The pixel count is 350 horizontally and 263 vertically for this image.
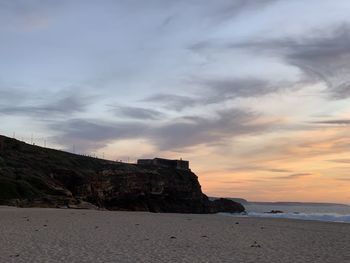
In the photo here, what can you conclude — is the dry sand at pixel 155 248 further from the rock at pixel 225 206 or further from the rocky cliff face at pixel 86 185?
the rock at pixel 225 206

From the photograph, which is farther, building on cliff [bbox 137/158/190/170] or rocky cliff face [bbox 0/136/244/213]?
building on cliff [bbox 137/158/190/170]

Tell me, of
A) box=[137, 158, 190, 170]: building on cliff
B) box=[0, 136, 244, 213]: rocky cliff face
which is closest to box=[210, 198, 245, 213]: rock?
box=[0, 136, 244, 213]: rocky cliff face

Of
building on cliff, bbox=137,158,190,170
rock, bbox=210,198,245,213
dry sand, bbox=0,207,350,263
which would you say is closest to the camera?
dry sand, bbox=0,207,350,263

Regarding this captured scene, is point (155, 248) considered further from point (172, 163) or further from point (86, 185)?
point (172, 163)

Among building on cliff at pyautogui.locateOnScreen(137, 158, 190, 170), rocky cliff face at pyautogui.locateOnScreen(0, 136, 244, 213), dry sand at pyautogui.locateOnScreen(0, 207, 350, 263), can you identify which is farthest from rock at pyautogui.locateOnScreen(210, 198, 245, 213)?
dry sand at pyautogui.locateOnScreen(0, 207, 350, 263)

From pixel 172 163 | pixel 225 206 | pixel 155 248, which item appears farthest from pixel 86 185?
pixel 155 248

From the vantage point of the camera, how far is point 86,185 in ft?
282

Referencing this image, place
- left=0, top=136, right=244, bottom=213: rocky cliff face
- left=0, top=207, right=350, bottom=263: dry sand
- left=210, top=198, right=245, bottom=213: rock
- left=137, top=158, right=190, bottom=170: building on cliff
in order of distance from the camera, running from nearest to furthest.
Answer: left=0, top=207, right=350, bottom=263: dry sand → left=0, top=136, right=244, bottom=213: rocky cliff face → left=210, top=198, right=245, bottom=213: rock → left=137, top=158, right=190, bottom=170: building on cliff

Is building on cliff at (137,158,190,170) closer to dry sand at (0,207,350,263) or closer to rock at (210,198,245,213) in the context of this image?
rock at (210,198,245,213)

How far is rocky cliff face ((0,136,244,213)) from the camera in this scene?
63.3 m

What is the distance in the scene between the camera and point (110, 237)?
2152 centimetres

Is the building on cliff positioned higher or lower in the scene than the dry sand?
higher

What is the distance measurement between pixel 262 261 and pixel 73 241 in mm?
8431

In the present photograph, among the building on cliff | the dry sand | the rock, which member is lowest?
the dry sand
